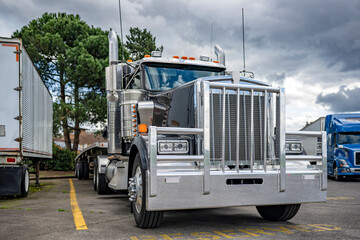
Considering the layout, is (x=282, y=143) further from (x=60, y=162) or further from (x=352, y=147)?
(x=60, y=162)

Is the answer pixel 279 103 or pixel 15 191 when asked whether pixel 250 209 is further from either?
pixel 15 191

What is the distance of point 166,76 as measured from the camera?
8586mm

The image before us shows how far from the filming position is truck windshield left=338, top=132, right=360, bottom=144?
1870cm

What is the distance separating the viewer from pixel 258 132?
20.2ft

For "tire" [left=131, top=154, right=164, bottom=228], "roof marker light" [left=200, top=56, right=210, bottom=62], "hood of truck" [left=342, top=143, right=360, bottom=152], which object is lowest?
"tire" [left=131, top=154, right=164, bottom=228]

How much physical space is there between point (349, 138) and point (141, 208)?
15265 mm

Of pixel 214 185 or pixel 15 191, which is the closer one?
pixel 214 185

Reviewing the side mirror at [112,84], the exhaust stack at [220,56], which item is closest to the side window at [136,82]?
the side mirror at [112,84]

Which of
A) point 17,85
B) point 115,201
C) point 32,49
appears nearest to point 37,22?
point 32,49

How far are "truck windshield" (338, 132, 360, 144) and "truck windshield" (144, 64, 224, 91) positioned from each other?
1236 centimetres

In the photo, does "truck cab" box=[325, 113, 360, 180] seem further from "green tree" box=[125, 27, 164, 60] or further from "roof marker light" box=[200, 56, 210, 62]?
"green tree" box=[125, 27, 164, 60]

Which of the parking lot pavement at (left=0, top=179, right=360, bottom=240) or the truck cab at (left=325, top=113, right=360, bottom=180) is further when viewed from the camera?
the truck cab at (left=325, top=113, right=360, bottom=180)

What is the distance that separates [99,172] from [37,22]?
24.0 metres

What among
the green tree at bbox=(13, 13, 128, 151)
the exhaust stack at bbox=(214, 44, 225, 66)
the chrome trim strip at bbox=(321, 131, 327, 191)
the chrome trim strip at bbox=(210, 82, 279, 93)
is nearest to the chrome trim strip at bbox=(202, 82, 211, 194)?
the chrome trim strip at bbox=(210, 82, 279, 93)
